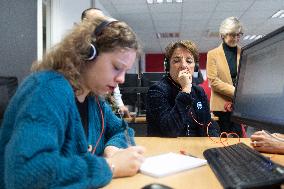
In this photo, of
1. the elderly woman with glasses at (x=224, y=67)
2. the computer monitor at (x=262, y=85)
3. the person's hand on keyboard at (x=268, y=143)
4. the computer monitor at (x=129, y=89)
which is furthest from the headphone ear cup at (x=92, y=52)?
the computer monitor at (x=129, y=89)

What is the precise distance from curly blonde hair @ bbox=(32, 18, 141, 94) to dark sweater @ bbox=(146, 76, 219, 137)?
70 cm

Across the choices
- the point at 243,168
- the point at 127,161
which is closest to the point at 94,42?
the point at 127,161

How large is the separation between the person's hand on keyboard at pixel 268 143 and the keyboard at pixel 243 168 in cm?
10

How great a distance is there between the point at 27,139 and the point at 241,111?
924 millimetres

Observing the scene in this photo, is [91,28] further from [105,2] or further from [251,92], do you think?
[105,2]

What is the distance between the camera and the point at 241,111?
4.40 feet

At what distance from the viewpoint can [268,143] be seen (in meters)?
1.23

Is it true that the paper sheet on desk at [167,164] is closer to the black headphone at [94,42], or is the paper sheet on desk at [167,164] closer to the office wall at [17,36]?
the black headphone at [94,42]

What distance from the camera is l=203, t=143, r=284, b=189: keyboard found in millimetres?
685

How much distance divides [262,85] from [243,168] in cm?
40

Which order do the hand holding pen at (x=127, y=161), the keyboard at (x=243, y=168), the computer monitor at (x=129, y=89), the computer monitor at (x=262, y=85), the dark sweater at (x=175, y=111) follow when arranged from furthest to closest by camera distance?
the computer monitor at (x=129, y=89), the dark sweater at (x=175, y=111), the computer monitor at (x=262, y=85), the hand holding pen at (x=127, y=161), the keyboard at (x=243, y=168)

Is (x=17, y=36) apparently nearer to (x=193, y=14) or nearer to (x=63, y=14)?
(x=63, y=14)

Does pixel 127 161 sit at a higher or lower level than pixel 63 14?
lower

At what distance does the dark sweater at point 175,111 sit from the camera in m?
1.61
